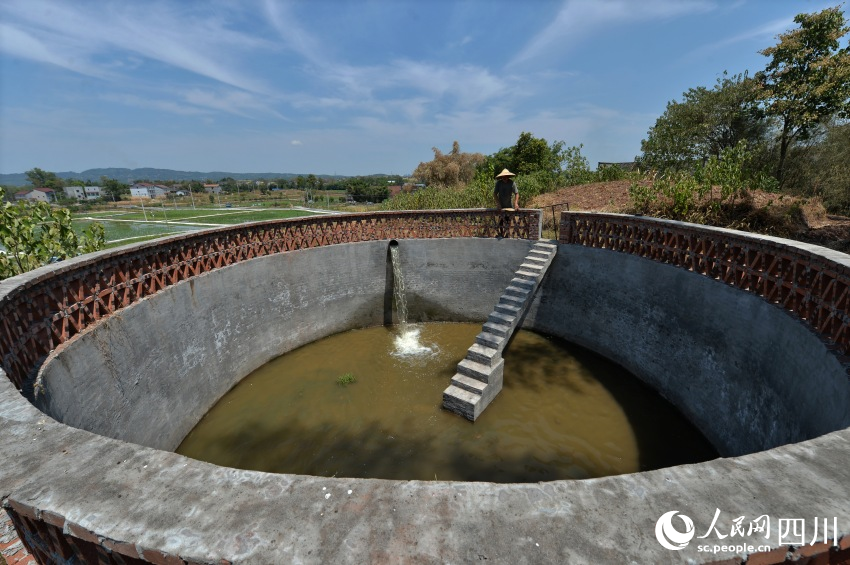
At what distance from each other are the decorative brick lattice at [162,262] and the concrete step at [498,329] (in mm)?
3577

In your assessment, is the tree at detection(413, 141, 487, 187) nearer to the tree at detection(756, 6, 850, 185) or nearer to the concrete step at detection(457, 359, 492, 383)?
the tree at detection(756, 6, 850, 185)

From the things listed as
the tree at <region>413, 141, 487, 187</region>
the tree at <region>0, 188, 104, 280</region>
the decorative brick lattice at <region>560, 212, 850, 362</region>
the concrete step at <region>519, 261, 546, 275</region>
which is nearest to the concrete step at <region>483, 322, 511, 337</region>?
the concrete step at <region>519, 261, 546, 275</region>

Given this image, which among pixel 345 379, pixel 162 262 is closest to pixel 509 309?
pixel 345 379

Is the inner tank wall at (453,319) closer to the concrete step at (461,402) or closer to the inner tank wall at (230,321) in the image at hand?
the inner tank wall at (230,321)

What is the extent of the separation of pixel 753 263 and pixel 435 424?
598 centimetres

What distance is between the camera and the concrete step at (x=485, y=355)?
7672 millimetres

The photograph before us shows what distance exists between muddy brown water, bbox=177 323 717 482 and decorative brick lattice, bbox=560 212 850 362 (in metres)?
2.82

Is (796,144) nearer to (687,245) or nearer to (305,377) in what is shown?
(687,245)

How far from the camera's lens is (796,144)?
19.7 meters

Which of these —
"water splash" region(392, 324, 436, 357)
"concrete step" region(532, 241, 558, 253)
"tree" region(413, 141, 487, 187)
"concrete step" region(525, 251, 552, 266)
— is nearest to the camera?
"water splash" region(392, 324, 436, 357)

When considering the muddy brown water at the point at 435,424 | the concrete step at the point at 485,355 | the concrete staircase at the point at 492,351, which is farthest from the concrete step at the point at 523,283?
the concrete step at the point at 485,355

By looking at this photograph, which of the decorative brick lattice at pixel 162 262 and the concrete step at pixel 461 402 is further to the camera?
the concrete step at pixel 461 402

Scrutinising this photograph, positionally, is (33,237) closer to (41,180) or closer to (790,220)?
(790,220)

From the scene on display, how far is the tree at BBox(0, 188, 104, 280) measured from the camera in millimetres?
6707
